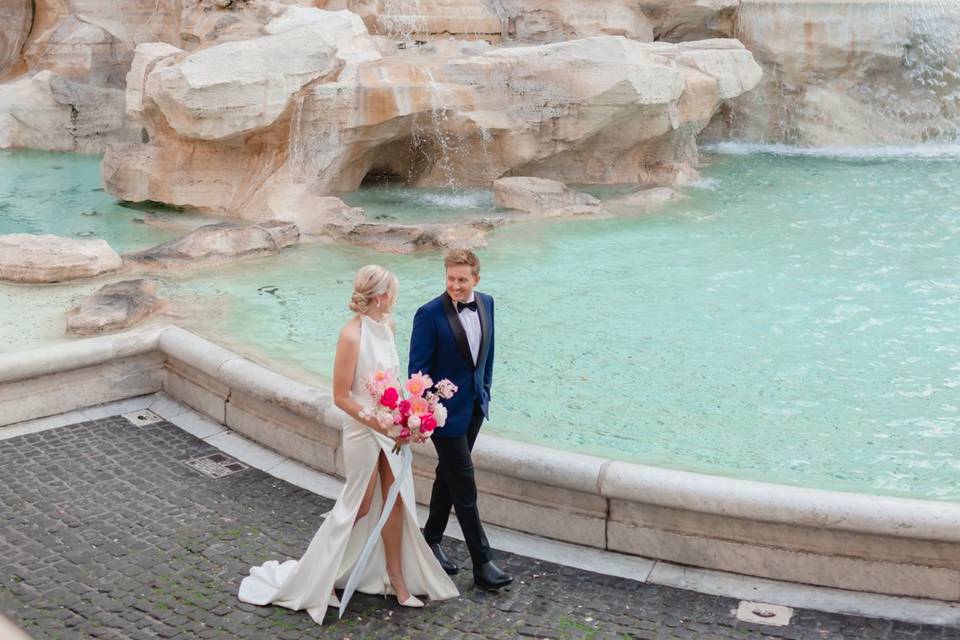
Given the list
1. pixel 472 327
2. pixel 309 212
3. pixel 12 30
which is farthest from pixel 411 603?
pixel 12 30

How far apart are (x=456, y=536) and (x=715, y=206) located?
7807 millimetres

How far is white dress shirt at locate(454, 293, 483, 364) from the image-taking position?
15.0ft

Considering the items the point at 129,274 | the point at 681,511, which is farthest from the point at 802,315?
the point at 129,274

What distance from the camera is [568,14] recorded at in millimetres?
15250

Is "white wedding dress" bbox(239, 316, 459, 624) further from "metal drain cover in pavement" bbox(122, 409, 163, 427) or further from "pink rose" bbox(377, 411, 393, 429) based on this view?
"metal drain cover in pavement" bbox(122, 409, 163, 427)

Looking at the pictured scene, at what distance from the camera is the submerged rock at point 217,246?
32.3 feet

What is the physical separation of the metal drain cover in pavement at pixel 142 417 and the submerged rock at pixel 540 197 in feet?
19.1

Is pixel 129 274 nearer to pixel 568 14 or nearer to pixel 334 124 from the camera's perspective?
pixel 334 124

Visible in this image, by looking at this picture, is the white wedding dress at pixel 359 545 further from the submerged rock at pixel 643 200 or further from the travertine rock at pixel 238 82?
the submerged rock at pixel 643 200

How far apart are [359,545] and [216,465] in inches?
70.5

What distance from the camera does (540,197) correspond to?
11.9 metres

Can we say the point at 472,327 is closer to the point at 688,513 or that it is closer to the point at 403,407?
the point at 403,407

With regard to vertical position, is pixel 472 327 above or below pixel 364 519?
above

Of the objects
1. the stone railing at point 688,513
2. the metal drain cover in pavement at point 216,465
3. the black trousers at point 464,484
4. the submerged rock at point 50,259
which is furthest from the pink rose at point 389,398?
the submerged rock at point 50,259
